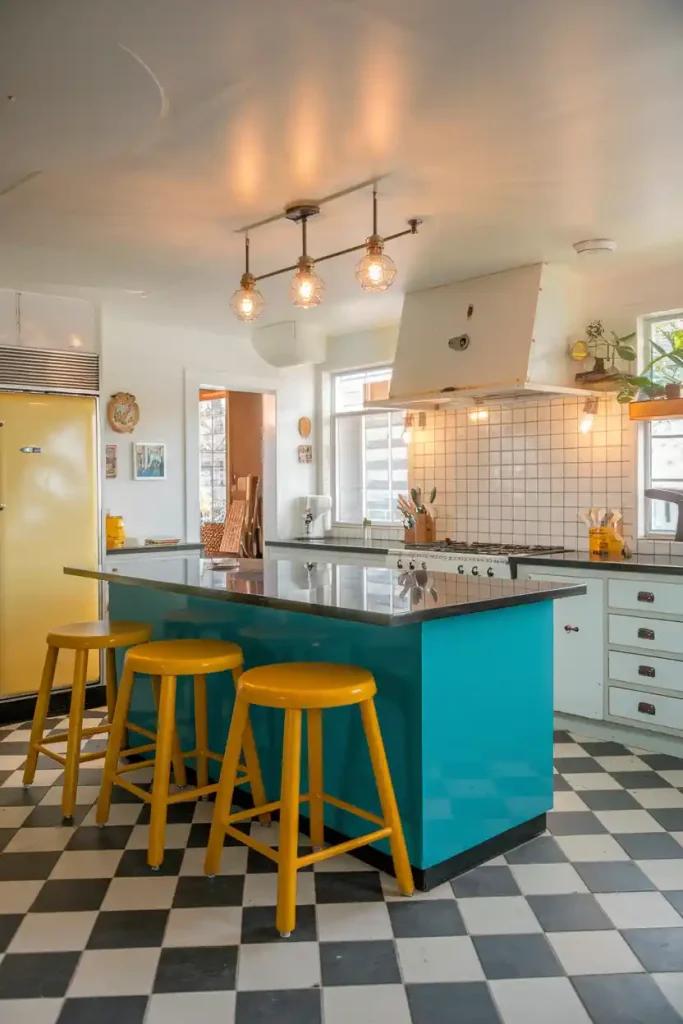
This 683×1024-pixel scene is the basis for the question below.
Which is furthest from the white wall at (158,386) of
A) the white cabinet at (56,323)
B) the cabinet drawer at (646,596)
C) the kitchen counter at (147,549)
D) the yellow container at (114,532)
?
the cabinet drawer at (646,596)

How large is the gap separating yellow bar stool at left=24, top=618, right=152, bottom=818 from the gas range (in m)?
1.89

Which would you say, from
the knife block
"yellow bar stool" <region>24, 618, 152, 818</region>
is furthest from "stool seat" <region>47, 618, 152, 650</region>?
the knife block

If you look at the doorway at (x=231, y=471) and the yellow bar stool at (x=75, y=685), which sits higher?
the doorway at (x=231, y=471)

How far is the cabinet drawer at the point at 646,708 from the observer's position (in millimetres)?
3908

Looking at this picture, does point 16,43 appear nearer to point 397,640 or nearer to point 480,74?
point 480,74

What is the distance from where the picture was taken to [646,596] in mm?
4020

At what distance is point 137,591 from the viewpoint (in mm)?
3949

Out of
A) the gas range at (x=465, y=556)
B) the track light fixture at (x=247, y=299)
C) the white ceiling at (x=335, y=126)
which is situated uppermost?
the white ceiling at (x=335, y=126)

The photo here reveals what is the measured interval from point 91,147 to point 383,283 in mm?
1193

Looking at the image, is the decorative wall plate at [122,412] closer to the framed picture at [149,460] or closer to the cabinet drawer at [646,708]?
the framed picture at [149,460]

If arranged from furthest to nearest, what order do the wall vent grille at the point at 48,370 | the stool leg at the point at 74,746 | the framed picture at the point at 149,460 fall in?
the framed picture at the point at 149,460 → the wall vent grille at the point at 48,370 → the stool leg at the point at 74,746

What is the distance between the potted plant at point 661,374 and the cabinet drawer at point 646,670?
142 cm

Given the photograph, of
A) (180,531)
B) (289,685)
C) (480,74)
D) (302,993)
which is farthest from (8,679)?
(480,74)

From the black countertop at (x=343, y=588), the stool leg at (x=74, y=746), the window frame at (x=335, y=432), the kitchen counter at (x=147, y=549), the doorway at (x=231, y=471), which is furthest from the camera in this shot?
the doorway at (x=231, y=471)
